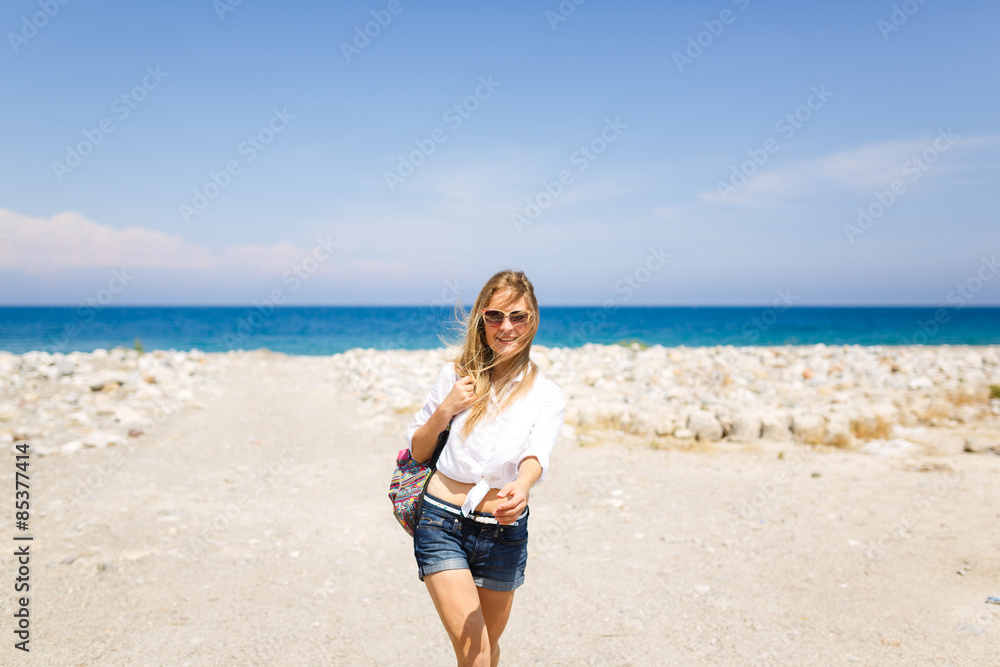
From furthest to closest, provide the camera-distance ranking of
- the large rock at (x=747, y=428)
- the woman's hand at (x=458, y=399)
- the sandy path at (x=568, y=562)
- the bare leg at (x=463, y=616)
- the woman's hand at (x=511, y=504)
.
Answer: the large rock at (x=747, y=428) → the sandy path at (x=568, y=562) → the woman's hand at (x=458, y=399) → the bare leg at (x=463, y=616) → the woman's hand at (x=511, y=504)

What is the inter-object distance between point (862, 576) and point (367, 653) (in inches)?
156

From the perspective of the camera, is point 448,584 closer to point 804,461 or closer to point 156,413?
point 804,461

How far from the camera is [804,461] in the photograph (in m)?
7.74

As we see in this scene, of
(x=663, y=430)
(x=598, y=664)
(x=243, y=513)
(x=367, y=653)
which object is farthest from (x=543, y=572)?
(x=663, y=430)

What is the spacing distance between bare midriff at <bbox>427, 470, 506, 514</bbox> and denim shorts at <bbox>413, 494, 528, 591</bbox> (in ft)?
0.07

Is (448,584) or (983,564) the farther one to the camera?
(983,564)

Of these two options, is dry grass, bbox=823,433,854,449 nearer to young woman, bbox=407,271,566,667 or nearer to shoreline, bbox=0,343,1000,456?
shoreline, bbox=0,343,1000,456

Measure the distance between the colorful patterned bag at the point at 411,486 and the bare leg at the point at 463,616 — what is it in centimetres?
27

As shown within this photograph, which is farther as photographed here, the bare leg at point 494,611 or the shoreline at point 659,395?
the shoreline at point 659,395

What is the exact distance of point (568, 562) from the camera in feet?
16.7

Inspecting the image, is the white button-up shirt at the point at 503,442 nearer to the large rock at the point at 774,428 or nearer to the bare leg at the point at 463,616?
the bare leg at the point at 463,616

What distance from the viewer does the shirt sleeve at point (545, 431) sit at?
2.34 m

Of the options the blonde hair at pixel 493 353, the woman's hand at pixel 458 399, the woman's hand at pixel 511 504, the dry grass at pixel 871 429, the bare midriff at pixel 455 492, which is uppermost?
the blonde hair at pixel 493 353

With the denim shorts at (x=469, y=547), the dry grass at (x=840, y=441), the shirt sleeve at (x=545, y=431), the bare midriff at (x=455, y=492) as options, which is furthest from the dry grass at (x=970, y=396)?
the bare midriff at (x=455, y=492)
